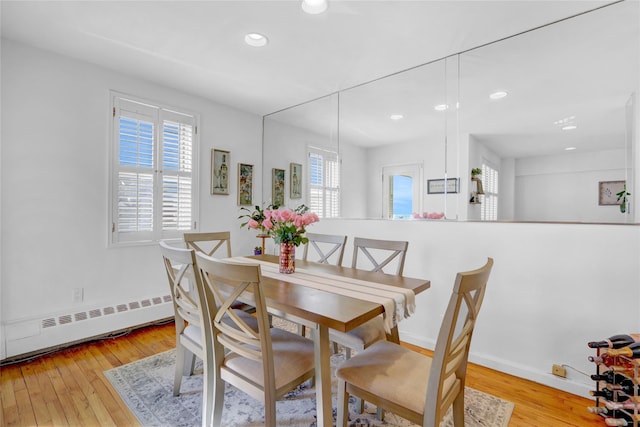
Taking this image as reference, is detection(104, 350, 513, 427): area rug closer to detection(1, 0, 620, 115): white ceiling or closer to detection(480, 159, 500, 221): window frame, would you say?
detection(480, 159, 500, 221): window frame

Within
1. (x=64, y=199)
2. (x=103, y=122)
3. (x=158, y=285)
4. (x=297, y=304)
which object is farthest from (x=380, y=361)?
(x=103, y=122)

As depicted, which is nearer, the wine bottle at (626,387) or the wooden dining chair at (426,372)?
the wooden dining chair at (426,372)

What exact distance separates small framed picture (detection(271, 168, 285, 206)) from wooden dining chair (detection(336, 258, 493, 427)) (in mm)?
2994

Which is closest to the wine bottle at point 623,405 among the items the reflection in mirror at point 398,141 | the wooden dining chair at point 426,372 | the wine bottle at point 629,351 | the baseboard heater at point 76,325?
the wine bottle at point 629,351

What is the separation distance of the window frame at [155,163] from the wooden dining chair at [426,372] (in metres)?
2.68

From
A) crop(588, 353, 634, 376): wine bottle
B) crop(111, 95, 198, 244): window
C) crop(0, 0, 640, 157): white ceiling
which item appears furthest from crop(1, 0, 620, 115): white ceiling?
crop(588, 353, 634, 376): wine bottle

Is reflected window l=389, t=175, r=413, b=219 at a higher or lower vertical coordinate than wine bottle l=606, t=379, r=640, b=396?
higher

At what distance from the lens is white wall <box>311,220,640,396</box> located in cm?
A: 187

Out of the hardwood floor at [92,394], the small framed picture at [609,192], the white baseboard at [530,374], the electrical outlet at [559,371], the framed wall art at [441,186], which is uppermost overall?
the framed wall art at [441,186]

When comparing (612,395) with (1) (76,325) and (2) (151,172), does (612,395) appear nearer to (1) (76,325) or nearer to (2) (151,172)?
(1) (76,325)

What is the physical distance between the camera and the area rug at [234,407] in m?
1.68

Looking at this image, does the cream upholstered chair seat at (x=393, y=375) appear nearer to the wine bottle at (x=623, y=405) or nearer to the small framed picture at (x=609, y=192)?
the wine bottle at (x=623, y=405)

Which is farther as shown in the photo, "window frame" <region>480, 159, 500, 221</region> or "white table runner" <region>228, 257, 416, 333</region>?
"window frame" <region>480, 159, 500, 221</region>

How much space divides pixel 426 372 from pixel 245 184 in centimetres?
332
